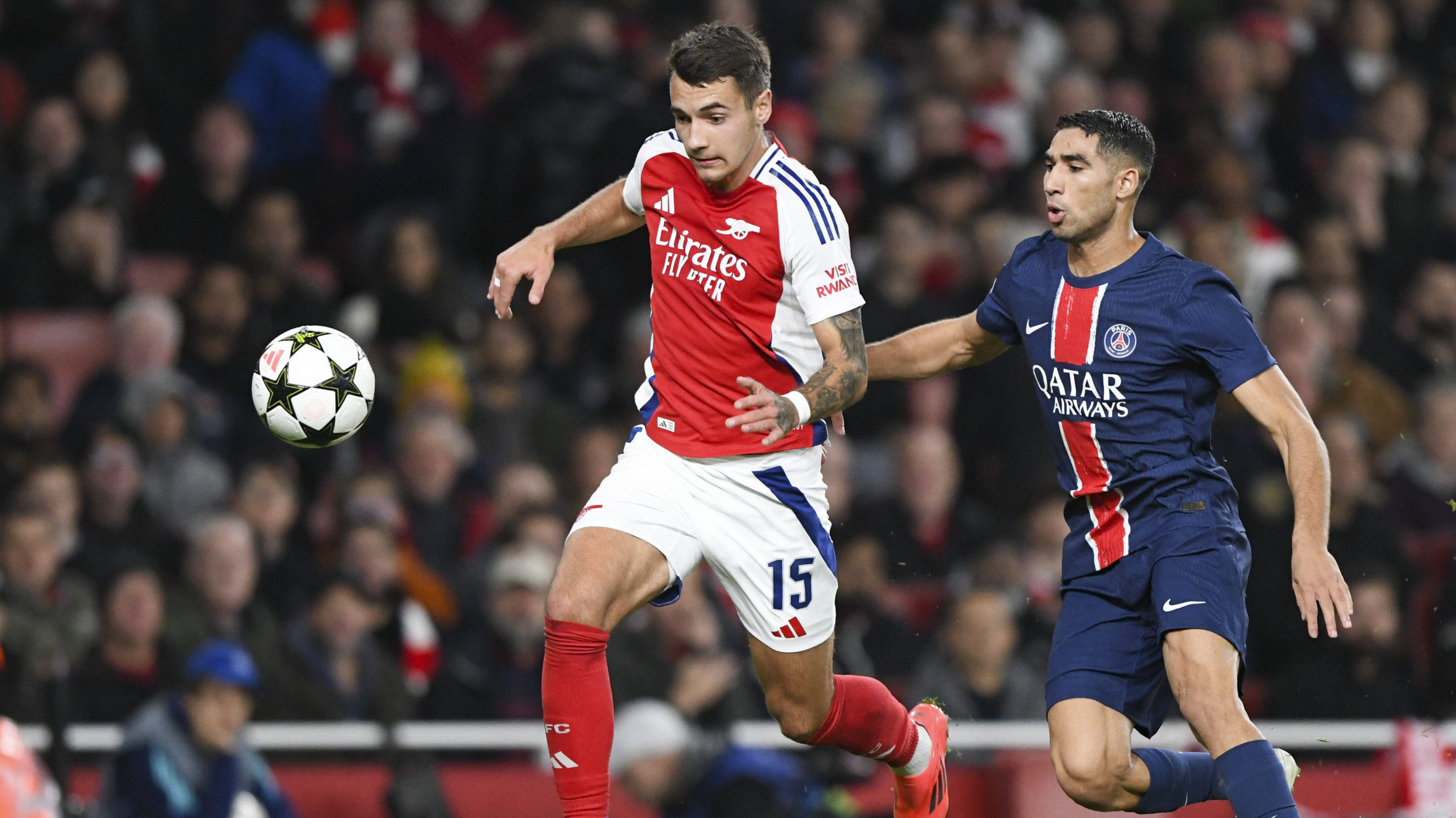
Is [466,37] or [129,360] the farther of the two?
[466,37]

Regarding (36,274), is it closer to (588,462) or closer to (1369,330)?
(588,462)

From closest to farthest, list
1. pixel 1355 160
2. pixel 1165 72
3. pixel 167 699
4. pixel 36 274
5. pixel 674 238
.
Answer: pixel 674 238 < pixel 167 699 < pixel 36 274 < pixel 1355 160 < pixel 1165 72

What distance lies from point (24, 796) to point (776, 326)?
8.55ft

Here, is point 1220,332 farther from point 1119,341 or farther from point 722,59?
point 722,59

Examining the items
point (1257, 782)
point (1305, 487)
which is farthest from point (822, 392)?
point (1257, 782)

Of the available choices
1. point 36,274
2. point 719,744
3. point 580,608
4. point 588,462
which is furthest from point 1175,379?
point 36,274

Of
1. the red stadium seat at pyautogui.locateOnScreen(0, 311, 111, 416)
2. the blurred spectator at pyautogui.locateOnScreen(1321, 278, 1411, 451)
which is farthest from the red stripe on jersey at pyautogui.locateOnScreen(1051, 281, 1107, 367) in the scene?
the red stadium seat at pyautogui.locateOnScreen(0, 311, 111, 416)

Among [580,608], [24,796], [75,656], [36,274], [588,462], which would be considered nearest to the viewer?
[24,796]

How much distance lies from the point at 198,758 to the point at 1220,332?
465 centimetres

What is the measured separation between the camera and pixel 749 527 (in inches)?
219

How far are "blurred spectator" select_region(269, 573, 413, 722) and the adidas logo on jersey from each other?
309 centimetres

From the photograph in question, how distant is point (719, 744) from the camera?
7801 mm

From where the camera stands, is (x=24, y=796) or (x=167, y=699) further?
(x=167, y=699)

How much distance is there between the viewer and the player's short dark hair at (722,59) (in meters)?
5.25
